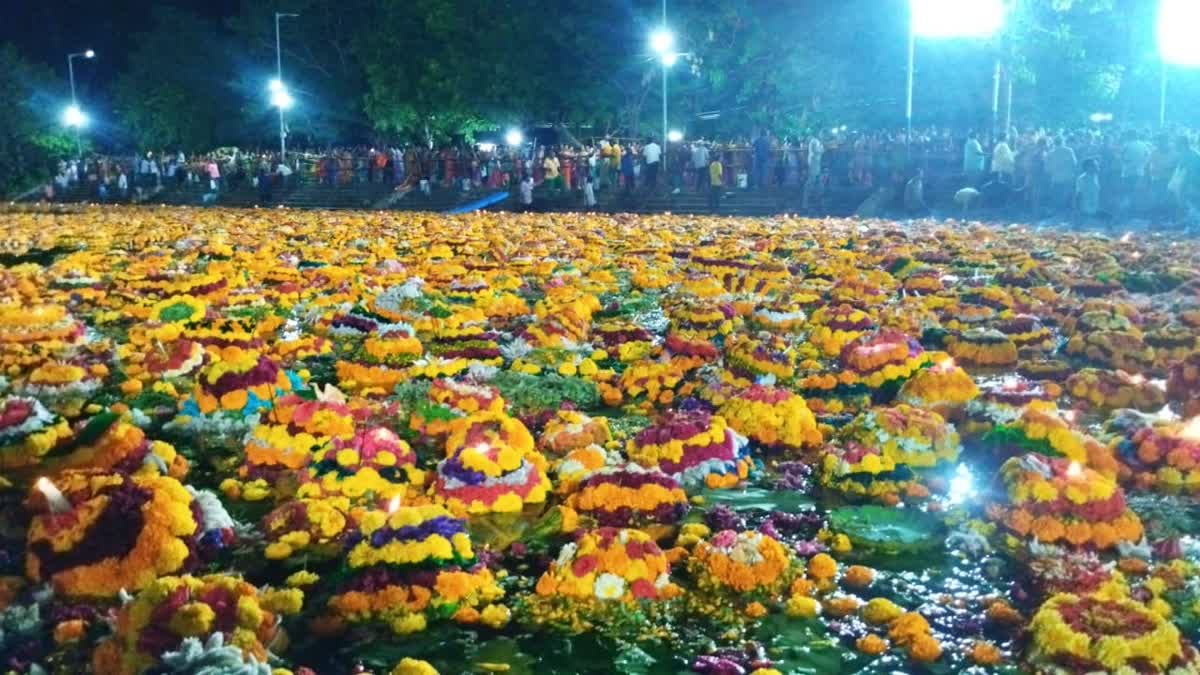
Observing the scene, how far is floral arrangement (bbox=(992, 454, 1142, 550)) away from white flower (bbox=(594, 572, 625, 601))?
2867 mm

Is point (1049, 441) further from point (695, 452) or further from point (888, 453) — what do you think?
point (695, 452)

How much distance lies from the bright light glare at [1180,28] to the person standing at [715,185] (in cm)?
1399

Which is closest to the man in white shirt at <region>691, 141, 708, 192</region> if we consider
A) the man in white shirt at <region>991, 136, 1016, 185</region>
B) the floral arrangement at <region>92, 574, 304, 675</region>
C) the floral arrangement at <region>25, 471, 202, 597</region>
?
the man in white shirt at <region>991, 136, 1016, 185</region>

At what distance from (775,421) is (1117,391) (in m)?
3.86

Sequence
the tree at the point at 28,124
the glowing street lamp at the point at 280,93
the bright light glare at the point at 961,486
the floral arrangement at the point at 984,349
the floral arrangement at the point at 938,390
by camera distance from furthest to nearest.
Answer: the tree at the point at 28,124
the glowing street lamp at the point at 280,93
the floral arrangement at the point at 984,349
the floral arrangement at the point at 938,390
the bright light glare at the point at 961,486

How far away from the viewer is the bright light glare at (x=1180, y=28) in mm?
32625

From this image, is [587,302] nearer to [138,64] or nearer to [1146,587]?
[1146,587]

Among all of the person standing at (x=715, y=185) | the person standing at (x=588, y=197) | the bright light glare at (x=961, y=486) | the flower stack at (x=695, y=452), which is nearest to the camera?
the bright light glare at (x=961, y=486)

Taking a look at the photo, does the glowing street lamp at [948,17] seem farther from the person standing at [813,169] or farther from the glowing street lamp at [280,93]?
the glowing street lamp at [280,93]

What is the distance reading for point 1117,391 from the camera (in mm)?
11312

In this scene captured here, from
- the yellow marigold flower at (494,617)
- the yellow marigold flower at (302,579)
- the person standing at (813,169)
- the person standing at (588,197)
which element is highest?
the person standing at (813,169)

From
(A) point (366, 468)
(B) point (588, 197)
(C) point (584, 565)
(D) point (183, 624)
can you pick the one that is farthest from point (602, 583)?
(B) point (588, 197)

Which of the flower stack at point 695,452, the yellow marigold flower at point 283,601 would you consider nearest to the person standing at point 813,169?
the flower stack at point 695,452

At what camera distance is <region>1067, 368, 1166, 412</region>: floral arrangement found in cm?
1119
